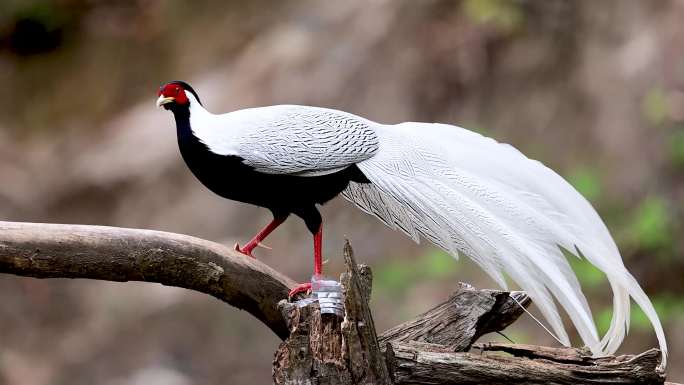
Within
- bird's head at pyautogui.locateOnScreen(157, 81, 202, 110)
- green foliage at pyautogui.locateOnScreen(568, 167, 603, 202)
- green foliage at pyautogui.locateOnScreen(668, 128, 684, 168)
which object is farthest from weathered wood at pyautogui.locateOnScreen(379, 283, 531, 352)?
green foliage at pyautogui.locateOnScreen(668, 128, 684, 168)

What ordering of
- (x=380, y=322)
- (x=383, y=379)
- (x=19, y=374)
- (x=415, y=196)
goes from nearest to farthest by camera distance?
(x=383, y=379) < (x=415, y=196) < (x=380, y=322) < (x=19, y=374)

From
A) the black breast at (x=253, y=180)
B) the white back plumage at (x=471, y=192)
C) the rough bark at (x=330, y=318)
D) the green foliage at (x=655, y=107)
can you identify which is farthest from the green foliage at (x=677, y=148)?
the black breast at (x=253, y=180)

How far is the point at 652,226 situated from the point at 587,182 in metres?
0.44

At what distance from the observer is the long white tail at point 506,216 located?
2477 millimetres

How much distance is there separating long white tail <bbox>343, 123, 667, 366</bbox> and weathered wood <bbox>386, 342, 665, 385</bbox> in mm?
78

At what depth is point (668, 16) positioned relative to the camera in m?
5.72

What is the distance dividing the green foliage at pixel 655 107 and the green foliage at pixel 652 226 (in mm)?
486

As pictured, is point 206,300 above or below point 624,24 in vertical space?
below

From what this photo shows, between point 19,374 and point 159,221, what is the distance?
4.15ft

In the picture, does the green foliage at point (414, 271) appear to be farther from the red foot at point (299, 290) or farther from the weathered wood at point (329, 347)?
the weathered wood at point (329, 347)

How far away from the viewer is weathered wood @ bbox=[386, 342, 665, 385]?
2.59 meters

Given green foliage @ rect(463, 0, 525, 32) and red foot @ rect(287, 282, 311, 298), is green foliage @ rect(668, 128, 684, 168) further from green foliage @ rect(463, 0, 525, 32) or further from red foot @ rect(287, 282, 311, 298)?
red foot @ rect(287, 282, 311, 298)

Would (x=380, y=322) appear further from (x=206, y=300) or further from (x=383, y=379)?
(x=383, y=379)

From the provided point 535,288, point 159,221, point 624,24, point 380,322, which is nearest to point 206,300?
point 159,221
